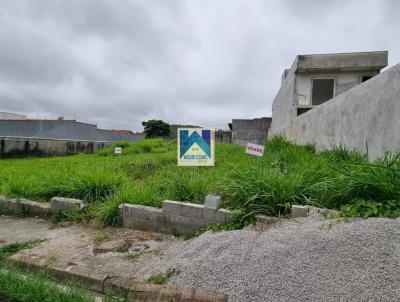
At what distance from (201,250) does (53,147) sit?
14368 mm

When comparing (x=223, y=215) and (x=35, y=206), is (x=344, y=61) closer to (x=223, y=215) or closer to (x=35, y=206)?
(x=223, y=215)

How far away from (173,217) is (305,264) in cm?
160

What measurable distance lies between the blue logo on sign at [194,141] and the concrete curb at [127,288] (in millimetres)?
2843

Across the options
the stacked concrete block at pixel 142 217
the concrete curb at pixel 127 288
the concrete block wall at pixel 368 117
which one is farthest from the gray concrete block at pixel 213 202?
the concrete block wall at pixel 368 117

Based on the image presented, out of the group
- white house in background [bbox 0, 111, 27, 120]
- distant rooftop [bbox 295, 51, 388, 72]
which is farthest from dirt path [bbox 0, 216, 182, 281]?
white house in background [bbox 0, 111, 27, 120]

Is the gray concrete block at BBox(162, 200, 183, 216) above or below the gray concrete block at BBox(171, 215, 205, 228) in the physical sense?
above

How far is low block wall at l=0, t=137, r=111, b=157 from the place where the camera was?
11.5 metres

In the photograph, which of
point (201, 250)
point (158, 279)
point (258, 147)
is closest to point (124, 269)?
point (158, 279)

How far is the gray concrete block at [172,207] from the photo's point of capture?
2939 millimetres

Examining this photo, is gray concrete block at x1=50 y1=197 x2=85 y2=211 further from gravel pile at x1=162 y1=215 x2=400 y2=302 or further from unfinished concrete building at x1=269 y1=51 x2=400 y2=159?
unfinished concrete building at x1=269 y1=51 x2=400 y2=159

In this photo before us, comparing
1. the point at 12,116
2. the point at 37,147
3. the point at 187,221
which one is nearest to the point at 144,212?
the point at 187,221

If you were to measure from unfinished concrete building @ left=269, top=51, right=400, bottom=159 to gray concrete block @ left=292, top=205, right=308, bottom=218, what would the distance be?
1715mm

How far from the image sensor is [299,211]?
8.18 feet

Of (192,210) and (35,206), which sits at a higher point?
(192,210)
